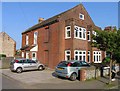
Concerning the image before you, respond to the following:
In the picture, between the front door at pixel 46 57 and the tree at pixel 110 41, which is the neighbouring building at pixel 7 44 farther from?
the tree at pixel 110 41

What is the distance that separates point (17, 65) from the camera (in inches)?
789

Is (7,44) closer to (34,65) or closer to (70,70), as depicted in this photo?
(34,65)

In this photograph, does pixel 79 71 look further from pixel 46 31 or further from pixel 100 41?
pixel 46 31

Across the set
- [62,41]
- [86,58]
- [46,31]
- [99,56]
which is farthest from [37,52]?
[99,56]

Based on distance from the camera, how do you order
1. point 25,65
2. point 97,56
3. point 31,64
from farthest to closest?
point 97,56 → point 31,64 → point 25,65

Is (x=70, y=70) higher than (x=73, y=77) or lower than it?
higher

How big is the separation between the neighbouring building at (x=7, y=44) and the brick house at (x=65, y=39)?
1811 cm

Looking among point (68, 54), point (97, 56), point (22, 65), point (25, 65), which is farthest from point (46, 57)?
point (97, 56)

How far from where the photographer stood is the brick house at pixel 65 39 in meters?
22.3

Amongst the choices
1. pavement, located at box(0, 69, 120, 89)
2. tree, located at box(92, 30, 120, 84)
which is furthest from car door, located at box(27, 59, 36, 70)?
tree, located at box(92, 30, 120, 84)

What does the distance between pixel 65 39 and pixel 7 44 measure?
24874mm

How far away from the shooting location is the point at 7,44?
43812 mm

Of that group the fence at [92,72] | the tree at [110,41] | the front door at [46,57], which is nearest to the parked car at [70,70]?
the fence at [92,72]

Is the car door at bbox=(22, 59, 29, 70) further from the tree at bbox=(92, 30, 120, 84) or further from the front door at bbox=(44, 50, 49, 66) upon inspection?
the tree at bbox=(92, 30, 120, 84)
